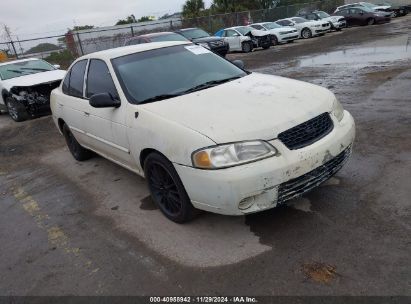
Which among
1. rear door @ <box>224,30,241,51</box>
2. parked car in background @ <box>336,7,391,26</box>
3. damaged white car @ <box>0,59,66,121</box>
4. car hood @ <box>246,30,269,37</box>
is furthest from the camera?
parked car in background @ <box>336,7,391,26</box>

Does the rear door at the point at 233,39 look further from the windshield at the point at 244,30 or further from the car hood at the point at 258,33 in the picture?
the car hood at the point at 258,33

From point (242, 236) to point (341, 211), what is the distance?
100cm

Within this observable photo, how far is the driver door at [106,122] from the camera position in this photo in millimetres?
4320

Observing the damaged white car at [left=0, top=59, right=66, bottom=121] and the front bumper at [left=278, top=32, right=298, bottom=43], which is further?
the front bumper at [left=278, top=32, right=298, bottom=43]

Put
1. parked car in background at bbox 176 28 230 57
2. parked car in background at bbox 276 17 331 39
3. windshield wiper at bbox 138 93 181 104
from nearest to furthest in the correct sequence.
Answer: windshield wiper at bbox 138 93 181 104
parked car in background at bbox 176 28 230 57
parked car in background at bbox 276 17 331 39

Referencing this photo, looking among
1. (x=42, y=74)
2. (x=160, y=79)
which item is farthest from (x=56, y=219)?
(x=42, y=74)

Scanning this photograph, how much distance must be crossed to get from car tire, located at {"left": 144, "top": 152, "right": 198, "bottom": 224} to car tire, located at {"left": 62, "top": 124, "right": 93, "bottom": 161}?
101 inches

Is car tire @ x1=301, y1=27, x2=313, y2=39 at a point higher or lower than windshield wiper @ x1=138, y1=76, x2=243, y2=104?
lower

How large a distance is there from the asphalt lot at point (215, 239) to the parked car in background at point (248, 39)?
16725mm

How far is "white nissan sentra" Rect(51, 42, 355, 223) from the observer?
321cm

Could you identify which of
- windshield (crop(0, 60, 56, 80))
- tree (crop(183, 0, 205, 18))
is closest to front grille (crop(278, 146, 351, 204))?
windshield (crop(0, 60, 56, 80))

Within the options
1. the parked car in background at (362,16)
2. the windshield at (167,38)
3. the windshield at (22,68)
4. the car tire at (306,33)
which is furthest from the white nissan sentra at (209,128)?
the parked car in background at (362,16)

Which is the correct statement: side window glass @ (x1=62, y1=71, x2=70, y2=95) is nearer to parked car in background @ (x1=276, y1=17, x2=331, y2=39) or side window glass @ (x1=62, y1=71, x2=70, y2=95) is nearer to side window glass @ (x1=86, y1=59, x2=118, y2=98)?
side window glass @ (x1=86, y1=59, x2=118, y2=98)

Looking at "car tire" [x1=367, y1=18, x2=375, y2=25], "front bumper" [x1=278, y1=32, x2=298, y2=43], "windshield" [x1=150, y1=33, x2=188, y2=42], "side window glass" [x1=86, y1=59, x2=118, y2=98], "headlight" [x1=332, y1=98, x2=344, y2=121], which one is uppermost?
"side window glass" [x1=86, y1=59, x2=118, y2=98]
